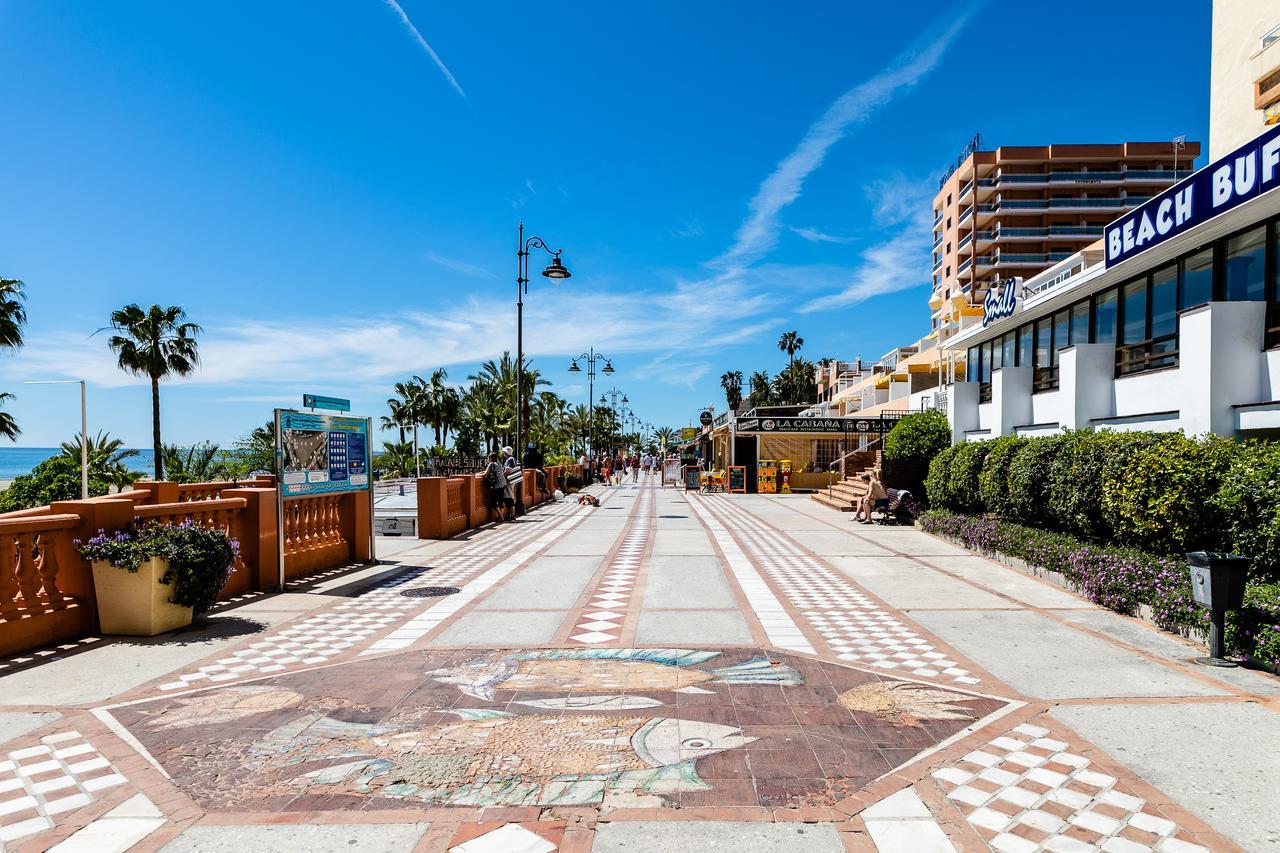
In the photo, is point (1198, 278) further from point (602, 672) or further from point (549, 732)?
point (549, 732)

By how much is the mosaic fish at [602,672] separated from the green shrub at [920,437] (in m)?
17.3

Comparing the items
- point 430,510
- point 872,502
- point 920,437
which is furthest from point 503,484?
point 920,437

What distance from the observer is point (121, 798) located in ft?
12.3

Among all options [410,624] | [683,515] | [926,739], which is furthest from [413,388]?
[926,739]

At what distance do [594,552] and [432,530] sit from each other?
4419 mm

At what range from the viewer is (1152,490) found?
822 cm

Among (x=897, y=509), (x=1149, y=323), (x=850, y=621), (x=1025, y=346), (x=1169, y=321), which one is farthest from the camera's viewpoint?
(x=897, y=509)

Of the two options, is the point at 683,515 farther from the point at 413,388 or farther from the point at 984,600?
the point at 413,388

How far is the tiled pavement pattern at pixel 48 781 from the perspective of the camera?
355 cm

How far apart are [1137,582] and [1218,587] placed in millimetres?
2209

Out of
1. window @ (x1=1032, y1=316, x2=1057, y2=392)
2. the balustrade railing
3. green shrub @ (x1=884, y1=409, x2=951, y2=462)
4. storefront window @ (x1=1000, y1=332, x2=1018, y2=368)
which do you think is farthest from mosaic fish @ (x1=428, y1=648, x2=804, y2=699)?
green shrub @ (x1=884, y1=409, x2=951, y2=462)

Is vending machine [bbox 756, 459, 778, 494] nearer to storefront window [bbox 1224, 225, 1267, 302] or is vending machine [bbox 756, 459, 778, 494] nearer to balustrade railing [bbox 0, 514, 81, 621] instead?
storefront window [bbox 1224, 225, 1267, 302]

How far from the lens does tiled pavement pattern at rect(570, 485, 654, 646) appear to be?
23.9 ft

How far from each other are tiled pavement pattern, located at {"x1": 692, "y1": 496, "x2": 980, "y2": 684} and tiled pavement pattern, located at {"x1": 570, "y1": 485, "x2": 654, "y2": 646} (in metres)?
2.25
